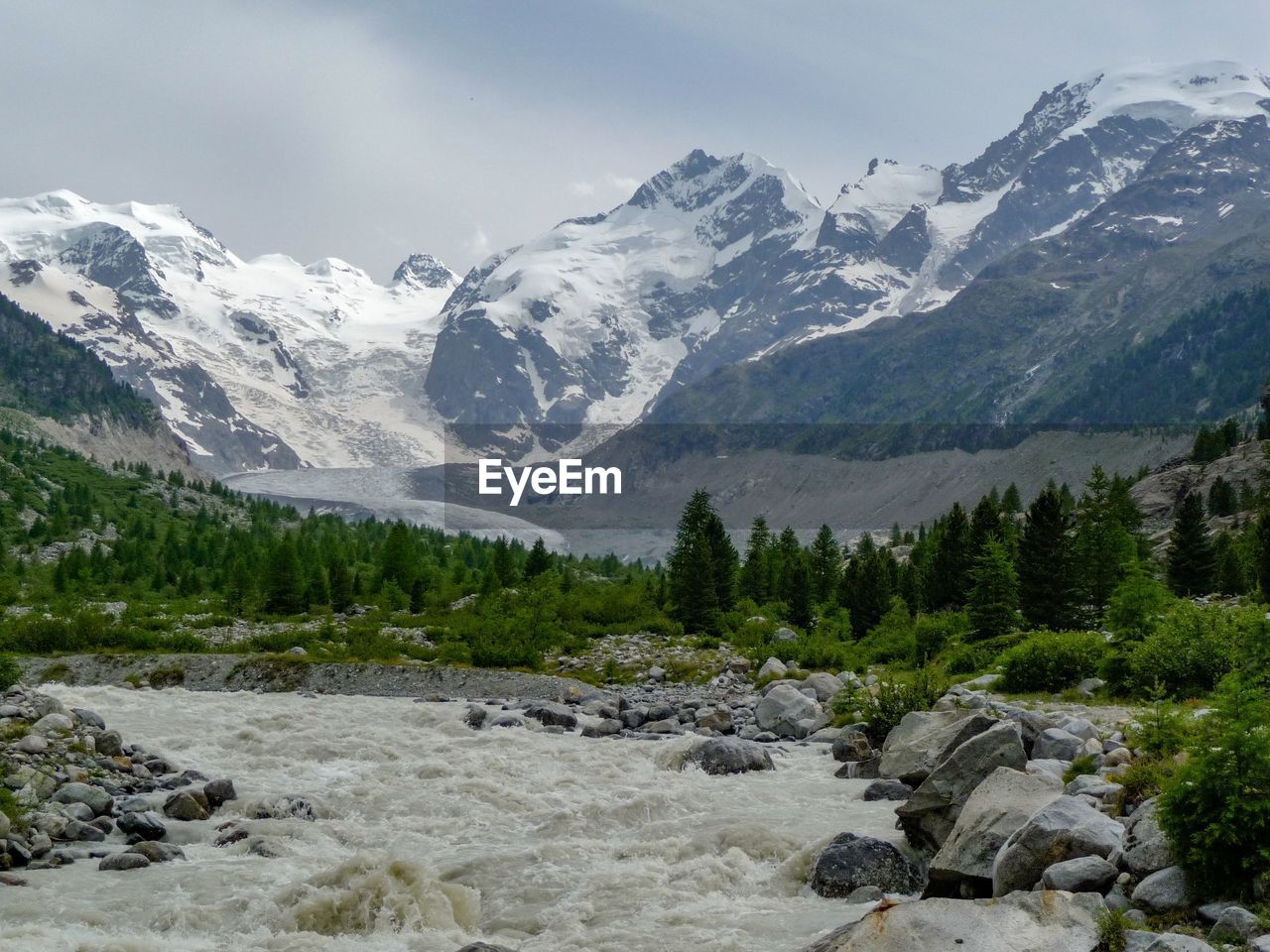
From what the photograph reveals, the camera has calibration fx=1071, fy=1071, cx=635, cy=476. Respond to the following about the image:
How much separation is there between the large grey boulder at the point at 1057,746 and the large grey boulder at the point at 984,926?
8635 mm

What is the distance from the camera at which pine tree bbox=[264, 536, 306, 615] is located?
83312 millimetres

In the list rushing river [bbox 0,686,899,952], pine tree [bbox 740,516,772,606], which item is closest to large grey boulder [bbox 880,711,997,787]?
rushing river [bbox 0,686,899,952]

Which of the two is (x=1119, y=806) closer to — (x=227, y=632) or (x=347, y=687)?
(x=347, y=687)

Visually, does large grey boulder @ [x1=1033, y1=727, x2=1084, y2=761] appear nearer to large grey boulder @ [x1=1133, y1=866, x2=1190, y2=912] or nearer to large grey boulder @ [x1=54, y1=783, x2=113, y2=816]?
large grey boulder @ [x1=1133, y1=866, x2=1190, y2=912]

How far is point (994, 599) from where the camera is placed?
167 ft

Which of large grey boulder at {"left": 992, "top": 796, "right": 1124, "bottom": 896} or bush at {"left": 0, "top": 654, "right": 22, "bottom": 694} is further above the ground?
large grey boulder at {"left": 992, "top": 796, "right": 1124, "bottom": 896}

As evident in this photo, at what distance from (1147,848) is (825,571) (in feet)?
260

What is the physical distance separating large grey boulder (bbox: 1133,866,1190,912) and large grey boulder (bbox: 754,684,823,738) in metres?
20.8

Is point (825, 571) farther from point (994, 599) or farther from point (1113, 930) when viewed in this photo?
point (1113, 930)

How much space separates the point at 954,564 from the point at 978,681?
3674 cm

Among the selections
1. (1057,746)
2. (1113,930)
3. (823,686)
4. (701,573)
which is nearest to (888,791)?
(1057,746)

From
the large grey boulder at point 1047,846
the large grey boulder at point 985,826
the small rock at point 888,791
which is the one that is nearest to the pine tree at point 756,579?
the small rock at point 888,791

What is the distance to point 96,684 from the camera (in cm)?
5016

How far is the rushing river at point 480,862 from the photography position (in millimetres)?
16547
